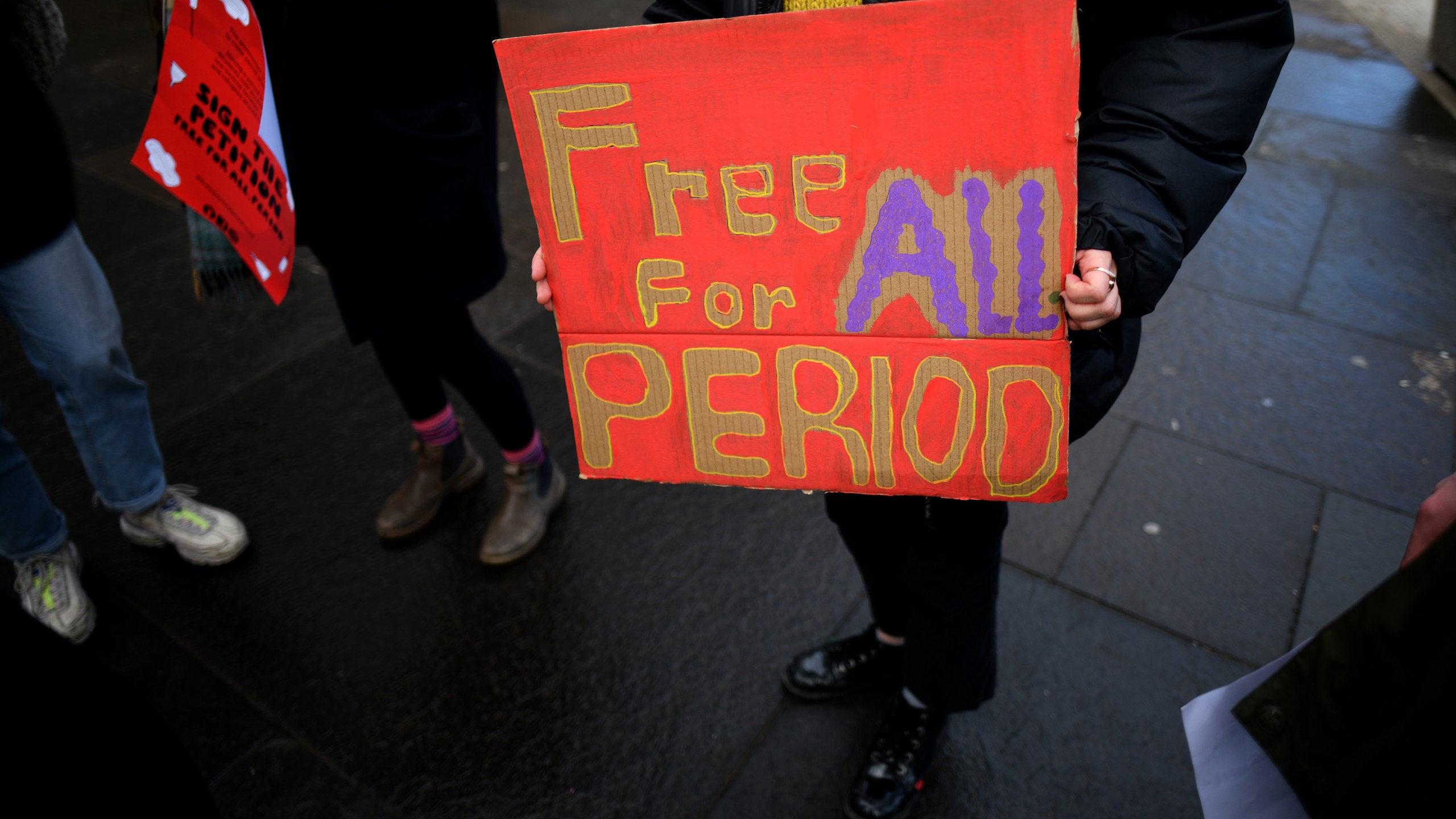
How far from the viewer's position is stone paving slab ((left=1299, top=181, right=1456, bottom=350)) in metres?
2.95

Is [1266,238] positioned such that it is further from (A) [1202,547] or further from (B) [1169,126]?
(B) [1169,126]

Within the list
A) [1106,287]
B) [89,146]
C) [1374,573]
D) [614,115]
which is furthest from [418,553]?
[89,146]

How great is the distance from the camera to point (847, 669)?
1.91 m

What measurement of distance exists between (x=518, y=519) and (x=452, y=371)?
0.49 metres

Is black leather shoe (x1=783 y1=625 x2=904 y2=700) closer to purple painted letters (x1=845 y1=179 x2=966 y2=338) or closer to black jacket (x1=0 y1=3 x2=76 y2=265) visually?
purple painted letters (x1=845 y1=179 x2=966 y2=338)

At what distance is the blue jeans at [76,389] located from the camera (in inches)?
73.5

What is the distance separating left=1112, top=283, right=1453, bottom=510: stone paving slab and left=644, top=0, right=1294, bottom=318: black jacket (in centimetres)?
174

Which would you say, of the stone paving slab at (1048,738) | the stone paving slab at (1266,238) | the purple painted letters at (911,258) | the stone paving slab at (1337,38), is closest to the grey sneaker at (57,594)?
the stone paving slab at (1048,738)

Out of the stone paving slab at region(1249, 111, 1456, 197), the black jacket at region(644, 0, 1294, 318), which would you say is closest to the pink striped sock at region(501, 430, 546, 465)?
the black jacket at region(644, 0, 1294, 318)

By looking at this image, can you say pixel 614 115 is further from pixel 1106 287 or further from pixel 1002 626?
pixel 1002 626

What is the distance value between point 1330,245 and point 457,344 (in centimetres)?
338

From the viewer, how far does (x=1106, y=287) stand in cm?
102

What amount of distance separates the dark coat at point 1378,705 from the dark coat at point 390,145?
1.68 meters

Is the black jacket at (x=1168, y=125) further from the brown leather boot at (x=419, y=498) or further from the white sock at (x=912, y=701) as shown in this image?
the brown leather boot at (x=419, y=498)
